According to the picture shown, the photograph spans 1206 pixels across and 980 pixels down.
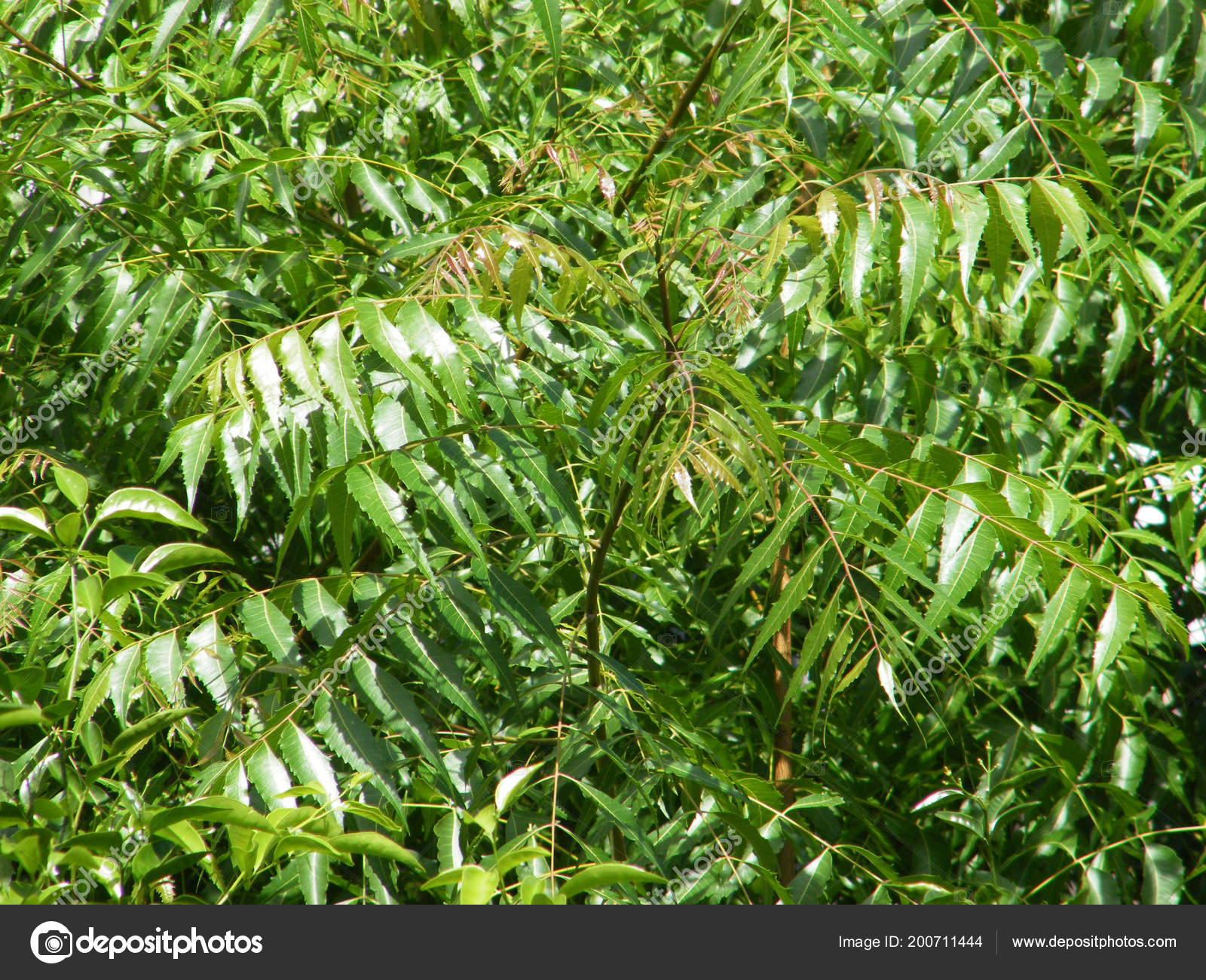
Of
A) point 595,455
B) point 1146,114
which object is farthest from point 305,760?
point 1146,114

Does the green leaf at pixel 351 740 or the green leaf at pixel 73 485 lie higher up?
the green leaf at pixel 73 485

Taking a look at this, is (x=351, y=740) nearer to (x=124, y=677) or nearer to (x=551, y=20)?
(x=124, y=677)

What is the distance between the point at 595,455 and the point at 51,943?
1003 mm

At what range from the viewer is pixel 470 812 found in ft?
4.75

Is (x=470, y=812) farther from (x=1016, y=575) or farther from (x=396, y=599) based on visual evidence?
(x=1016, y=575)

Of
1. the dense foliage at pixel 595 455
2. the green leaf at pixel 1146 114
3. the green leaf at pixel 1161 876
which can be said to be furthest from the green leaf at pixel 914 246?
the green leaf at pixel 1161 876

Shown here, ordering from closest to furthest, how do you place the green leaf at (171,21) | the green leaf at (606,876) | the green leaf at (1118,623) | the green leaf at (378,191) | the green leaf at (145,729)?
the green leaf at (606,876)
the green leaf at (145,729)
the green leaf at (1118,623)
the green leaf at (171,21)
the green leaf at (378,191)

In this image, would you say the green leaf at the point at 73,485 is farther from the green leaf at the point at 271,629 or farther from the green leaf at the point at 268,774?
the green leaf at the point at 268,774

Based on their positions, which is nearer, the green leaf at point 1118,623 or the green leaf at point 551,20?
the green leaf at point 551,20

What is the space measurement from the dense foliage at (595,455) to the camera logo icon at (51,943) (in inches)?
2.3

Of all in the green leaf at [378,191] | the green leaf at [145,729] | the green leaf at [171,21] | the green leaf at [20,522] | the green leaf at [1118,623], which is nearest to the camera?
the green leaf at [145,729]

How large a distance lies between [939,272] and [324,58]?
4.73 ft

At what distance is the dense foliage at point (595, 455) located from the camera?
1.32 m

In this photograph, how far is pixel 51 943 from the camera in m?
1.19
